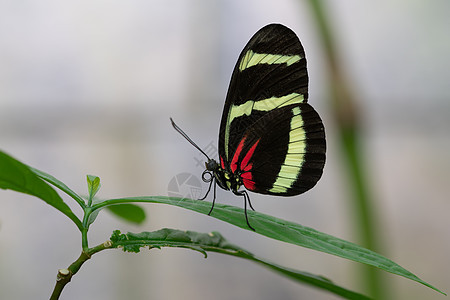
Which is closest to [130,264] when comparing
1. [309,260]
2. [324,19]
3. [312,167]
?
[309,260]

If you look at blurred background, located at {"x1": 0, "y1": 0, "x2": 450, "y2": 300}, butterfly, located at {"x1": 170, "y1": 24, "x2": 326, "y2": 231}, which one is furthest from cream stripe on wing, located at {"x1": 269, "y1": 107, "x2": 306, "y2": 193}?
blurred background, located at {"x1": 0, "y1": 0, "x2": 450, "y2": 300}

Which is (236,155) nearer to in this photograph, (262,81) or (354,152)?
(262,81)

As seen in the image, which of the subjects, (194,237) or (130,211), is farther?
(130,211)

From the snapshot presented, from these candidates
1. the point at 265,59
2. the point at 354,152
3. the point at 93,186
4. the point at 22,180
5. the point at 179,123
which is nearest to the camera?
the point at 22,180

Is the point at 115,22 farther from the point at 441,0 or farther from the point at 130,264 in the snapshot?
the point at 441,0

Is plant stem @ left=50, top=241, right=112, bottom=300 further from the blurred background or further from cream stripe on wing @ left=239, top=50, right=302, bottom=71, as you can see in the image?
the blurred background

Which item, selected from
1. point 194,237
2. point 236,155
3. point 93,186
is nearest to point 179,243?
point 194,237

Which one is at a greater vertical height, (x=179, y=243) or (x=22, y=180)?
(x=22, y=180)
